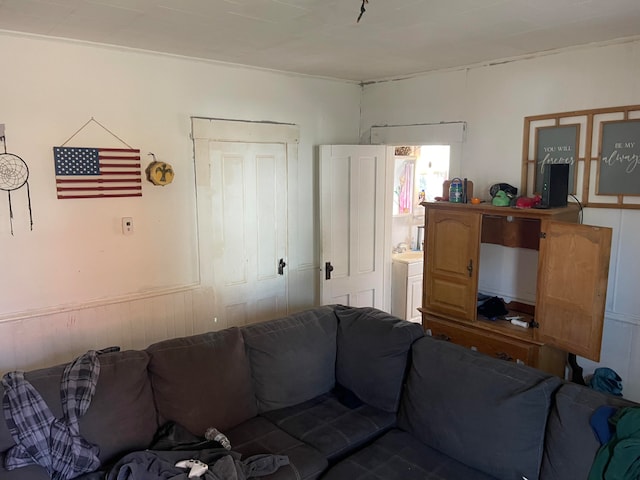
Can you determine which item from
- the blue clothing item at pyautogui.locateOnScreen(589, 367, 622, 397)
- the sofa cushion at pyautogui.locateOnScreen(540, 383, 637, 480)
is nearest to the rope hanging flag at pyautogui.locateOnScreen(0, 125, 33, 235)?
the sofa cushion at pyautogui.locateOnScreen(540, 383, 637, 480)

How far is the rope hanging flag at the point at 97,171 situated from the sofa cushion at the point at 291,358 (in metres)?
Answer: 1.40

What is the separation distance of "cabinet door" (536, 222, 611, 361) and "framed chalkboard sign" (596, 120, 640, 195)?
50 cm

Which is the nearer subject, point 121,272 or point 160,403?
point 160,403

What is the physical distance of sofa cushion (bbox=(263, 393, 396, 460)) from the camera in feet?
7.89

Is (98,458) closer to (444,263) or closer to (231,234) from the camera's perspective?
(231,234)

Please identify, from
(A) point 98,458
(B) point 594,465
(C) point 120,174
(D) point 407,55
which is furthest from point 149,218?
(B) point 594,465

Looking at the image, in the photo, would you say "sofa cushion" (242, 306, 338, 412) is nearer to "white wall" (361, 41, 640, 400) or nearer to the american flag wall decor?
the american flag wall decor

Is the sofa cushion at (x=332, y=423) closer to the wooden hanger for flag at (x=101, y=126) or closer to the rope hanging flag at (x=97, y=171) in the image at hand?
the rope hanging flag at (x=97, y=171)

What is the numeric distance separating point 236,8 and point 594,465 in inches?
101

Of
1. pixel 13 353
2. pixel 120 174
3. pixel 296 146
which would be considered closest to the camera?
pixel 13 353

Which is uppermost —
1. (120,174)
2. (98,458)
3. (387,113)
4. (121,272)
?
(387,113)

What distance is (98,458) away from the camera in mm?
2064

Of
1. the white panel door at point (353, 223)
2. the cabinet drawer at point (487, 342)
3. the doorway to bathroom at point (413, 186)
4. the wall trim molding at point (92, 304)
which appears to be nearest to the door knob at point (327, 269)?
the white panel door at point (353, 223)

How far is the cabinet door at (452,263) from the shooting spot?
11.3 feet
